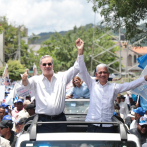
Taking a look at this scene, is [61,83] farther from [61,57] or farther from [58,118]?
[61,57]

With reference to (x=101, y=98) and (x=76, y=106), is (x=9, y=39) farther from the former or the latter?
(x=101, y=98)

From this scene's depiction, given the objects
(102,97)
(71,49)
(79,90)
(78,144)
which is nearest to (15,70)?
(71,49)

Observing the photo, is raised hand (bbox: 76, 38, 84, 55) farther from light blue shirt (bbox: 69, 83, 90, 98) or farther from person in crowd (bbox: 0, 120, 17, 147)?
light blue shirt (bbox: 69, 83, 90, 98)

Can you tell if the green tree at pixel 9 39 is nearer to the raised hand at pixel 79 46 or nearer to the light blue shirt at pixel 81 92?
the light blue shirt at pixel 81 92

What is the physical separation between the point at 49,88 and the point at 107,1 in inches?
222

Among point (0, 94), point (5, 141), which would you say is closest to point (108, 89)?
point (5, 141)

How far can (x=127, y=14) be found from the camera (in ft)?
29.1

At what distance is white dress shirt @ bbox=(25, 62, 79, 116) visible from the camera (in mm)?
4672

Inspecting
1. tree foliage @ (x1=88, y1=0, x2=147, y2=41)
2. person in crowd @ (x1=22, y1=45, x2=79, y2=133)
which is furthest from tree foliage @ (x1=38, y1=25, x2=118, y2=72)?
person in crowd @ (x1=22, y1=45, x2=79, y2=133)

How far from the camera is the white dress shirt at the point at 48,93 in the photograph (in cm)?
467

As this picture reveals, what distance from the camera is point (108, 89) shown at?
480 centimetres

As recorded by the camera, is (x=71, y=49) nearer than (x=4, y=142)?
No

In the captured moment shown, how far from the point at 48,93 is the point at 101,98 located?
770 mm

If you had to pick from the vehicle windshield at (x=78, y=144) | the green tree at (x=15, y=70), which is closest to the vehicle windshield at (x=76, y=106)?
the vehicle windshield at (x=78, y=144)
